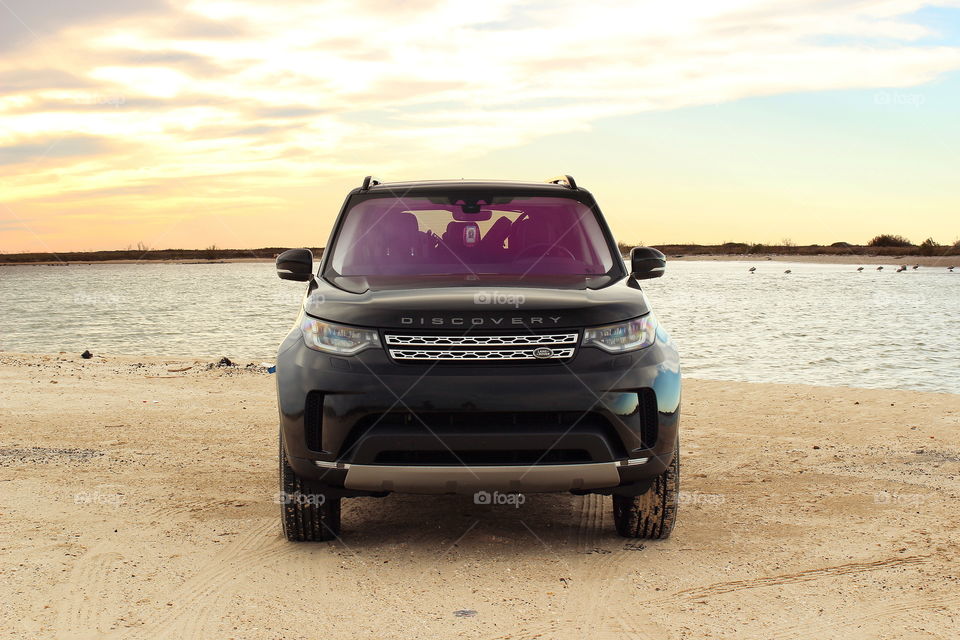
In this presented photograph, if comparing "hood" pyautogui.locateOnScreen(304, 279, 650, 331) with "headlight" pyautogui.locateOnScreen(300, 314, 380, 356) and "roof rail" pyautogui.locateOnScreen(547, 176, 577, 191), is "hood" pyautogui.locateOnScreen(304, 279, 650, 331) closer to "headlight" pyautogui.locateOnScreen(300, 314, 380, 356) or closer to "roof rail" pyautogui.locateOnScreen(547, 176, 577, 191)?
"headlight" pyautogui.locateOnScreen(300, 314, 380, 356)

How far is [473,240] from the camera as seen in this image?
5.39m

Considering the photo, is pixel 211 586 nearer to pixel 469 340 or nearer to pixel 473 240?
pixel 469 340

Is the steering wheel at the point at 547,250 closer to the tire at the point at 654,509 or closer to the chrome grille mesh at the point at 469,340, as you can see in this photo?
the chrome grille mesh at the point at 469,340

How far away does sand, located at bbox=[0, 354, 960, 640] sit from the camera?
3.78m

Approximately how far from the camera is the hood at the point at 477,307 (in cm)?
420

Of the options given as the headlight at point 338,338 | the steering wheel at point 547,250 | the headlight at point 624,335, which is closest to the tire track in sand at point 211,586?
the headlight at point 338,338

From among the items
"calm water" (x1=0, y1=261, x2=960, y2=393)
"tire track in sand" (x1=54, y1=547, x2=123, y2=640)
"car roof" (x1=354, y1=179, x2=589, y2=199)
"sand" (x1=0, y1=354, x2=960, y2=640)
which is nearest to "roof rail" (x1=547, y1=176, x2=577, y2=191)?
"car roof" (x1=354, y1=179, x2=589, y2=199)

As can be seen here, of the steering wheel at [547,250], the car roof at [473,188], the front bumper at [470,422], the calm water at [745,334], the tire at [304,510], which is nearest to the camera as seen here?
the front bumper at [470,422]

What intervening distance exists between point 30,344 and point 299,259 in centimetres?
2236

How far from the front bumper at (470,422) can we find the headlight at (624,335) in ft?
0.16

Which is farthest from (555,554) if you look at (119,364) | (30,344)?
(30,344)

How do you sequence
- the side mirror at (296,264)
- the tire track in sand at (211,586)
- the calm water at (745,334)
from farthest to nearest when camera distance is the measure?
the calm water at (745,334) < the side mirror at (296,264) < the tire track in sand at (211,586)

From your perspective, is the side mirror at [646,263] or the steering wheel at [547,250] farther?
the steering wheel at [547,250]

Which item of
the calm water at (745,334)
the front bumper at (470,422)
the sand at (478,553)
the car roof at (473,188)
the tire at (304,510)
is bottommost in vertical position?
the calm water at (745,334)
